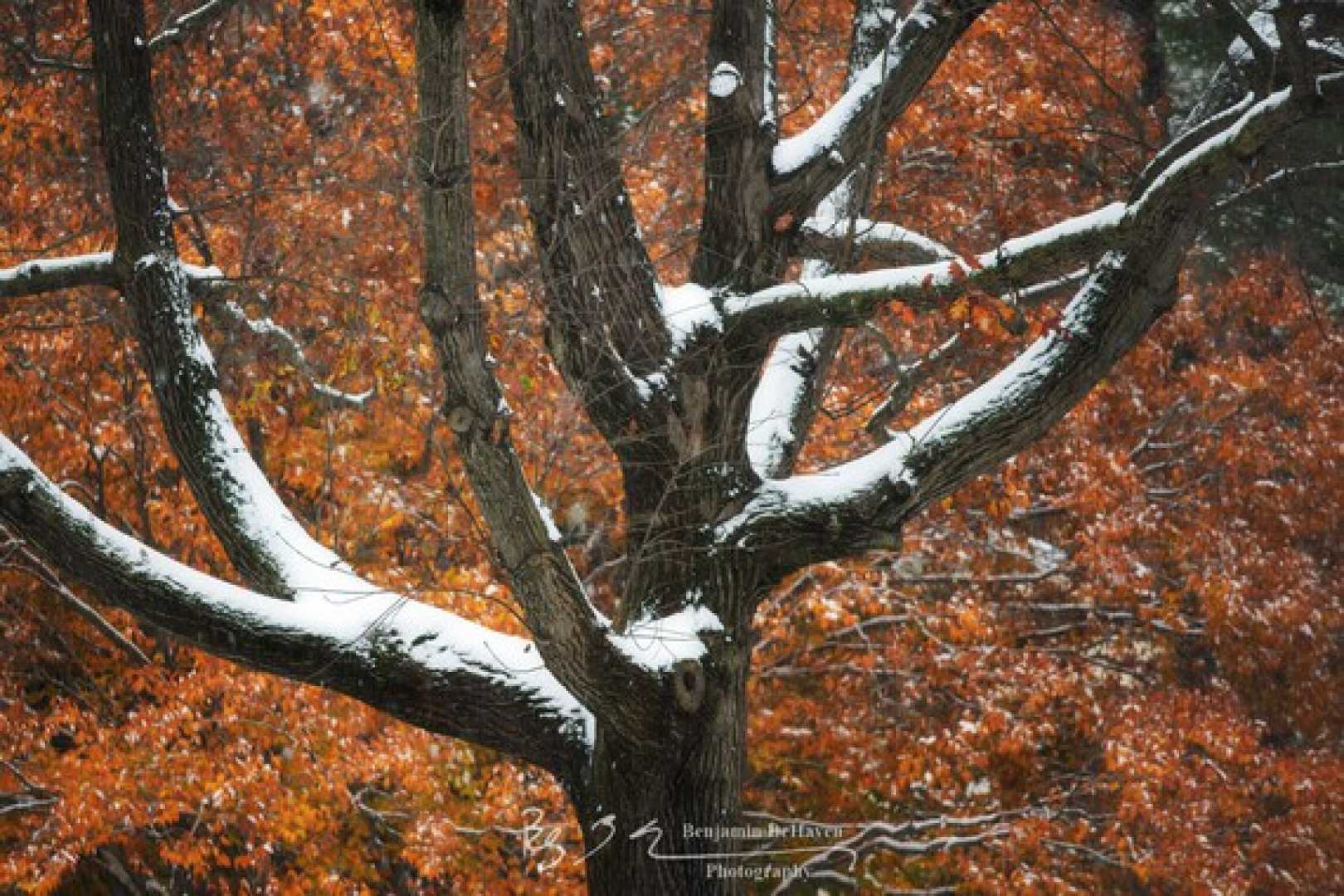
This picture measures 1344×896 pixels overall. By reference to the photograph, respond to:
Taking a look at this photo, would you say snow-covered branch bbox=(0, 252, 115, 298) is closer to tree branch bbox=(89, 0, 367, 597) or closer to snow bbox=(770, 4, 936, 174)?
tree branch bbox=(89, 0, 367, 597)

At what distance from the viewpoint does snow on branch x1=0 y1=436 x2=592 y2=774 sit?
544 centimetres

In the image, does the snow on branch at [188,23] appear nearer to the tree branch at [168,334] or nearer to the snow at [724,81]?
the tree branch at [168,334]

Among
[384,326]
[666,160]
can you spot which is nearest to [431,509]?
[384,326]

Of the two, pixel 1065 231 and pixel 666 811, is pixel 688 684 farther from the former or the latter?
pixel 1065 231

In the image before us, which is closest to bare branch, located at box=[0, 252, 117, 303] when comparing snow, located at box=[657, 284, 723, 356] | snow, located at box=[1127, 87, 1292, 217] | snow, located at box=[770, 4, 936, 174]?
snow, located at box=[657, 284, 723, 356]

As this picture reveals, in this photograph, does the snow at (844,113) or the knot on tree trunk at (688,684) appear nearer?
the knot on tree trunk at (688,684)

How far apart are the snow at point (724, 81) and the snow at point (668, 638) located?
2425mm

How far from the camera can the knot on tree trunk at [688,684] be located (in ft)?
17.8

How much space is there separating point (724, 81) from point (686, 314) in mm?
1195

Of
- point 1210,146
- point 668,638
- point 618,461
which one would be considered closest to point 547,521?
point 668,638

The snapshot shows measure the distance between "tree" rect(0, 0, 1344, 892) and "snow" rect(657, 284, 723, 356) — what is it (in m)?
0.01

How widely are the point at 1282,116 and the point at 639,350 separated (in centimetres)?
270

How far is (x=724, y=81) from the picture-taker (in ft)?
20.9

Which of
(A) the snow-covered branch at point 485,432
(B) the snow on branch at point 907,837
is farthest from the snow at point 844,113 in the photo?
(B) the snow on branch at point 907,837
